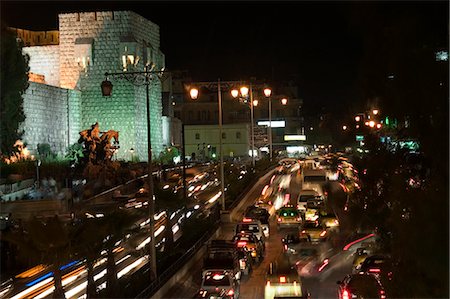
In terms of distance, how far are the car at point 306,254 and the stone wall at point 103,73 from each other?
1516 inches

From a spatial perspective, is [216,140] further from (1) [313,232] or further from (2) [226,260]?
(2) [226,260]

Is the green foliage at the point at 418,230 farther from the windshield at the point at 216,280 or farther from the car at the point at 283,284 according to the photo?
the windshield at the point at 216,280

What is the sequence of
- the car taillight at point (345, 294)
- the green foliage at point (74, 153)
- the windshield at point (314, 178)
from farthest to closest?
the green foliage at point (74, 153) < the windshield at point (314, 178) < the car taillight at point (345, 294)

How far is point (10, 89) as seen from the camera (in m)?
39.8

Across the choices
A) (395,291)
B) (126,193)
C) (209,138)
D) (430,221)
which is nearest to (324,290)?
(395,291)

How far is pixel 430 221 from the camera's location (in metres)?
5.27

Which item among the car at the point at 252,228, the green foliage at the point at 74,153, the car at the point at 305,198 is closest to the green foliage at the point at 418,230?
the car at the point at 252,228

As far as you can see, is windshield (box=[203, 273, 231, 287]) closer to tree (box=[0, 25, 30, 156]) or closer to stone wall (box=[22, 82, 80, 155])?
tree (box=[0, 25, 30, 156])

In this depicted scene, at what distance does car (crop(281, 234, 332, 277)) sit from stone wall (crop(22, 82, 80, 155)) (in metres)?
33.3

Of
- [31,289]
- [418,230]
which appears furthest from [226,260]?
[418,230]

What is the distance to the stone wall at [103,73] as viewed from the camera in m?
59.0

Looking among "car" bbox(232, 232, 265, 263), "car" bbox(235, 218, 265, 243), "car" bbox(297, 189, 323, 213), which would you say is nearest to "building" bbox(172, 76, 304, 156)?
"car" bbox(297, 189, 323, 213)

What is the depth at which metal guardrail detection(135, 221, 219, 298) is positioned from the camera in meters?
15.4

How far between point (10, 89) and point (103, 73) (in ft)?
62.7
